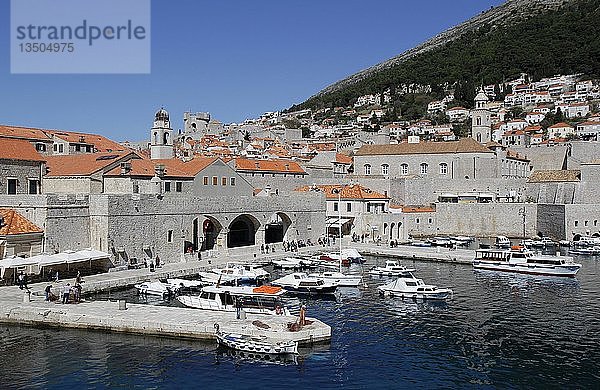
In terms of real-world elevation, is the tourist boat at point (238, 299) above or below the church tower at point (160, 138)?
below

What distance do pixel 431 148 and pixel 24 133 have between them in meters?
38.2

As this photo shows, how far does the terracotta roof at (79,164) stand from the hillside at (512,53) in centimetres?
11276

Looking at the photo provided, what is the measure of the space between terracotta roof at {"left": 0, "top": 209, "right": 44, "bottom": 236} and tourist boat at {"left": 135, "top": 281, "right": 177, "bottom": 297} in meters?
5.09

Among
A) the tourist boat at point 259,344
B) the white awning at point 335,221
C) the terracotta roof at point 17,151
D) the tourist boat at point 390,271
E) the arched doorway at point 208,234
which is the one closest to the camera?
the tourist boat at point 259,344

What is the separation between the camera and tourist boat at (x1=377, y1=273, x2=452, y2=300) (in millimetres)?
27188

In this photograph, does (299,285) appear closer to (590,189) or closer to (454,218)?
(454,218)

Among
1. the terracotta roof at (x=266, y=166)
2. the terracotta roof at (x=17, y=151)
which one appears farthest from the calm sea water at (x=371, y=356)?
the terracotta roof at (x=266, y=166)

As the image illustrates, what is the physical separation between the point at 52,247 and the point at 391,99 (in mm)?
129516

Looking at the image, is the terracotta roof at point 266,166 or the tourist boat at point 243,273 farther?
the terracotta roof at point 266,166

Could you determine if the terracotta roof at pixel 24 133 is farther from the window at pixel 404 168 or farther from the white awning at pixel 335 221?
the window at pixel 404 168

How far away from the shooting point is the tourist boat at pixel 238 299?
22.9 metres

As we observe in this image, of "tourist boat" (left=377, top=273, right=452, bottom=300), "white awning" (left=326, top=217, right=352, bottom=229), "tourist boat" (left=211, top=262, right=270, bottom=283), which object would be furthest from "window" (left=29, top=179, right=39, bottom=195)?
"white awning" (left=326, top=217, right=352, bottom=229)

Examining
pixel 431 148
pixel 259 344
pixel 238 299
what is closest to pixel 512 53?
pixel 431 148

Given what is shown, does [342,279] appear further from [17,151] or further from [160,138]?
[160,138]
